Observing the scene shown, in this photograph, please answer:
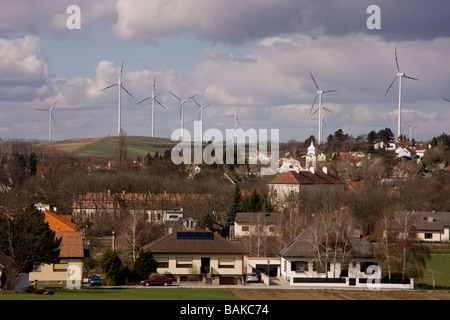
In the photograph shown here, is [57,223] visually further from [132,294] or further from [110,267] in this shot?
[132,294]

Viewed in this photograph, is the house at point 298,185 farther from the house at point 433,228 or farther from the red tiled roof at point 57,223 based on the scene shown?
the red tiled roof at point 57,223

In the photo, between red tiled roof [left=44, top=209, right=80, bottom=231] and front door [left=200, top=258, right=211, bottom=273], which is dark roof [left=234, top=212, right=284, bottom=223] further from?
front door [left=200, top=258, right=211, bottom=273]

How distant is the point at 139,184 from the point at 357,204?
108 ft

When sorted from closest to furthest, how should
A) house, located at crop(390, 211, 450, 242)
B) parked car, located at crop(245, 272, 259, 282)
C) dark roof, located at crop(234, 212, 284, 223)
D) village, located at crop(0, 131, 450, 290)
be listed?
village, located at crop(0, 131, 450, 290), parked car, located at crop(245, 272, 259, 282), dark roof, located at crop(234, 212, 284, 223), house, located at crop(390, 211, 450, 242)

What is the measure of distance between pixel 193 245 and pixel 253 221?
28626mm

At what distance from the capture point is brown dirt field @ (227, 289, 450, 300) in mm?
40719

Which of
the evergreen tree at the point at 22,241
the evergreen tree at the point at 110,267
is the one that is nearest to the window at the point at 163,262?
the evergreen tree at the point at 110,267

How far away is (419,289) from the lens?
49.2 meters

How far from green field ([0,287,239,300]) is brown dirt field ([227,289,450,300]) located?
1.52 meters

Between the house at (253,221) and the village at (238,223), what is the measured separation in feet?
0.62

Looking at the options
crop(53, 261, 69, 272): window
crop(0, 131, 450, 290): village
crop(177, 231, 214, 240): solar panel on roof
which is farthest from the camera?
crop(177, 231, 214, 240): solar panel on roof

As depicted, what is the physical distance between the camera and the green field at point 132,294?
34.2 metres

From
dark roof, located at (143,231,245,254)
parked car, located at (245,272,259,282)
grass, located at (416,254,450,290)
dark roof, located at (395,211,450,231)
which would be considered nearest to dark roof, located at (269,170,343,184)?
dark roof, located at (395,211,450,231)
